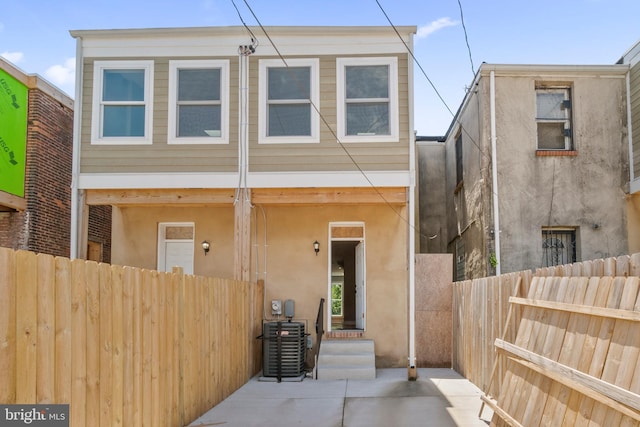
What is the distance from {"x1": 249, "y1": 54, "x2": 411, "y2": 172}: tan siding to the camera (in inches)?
422

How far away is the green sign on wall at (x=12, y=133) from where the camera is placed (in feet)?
42.5

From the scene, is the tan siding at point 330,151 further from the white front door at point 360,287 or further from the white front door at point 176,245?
the white front door at point 176,245

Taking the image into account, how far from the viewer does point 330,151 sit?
425 inches

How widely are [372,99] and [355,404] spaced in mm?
5403

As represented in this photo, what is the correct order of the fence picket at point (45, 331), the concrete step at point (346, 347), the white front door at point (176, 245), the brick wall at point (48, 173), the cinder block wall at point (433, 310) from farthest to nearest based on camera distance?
1. the brick wall at point (48, 173)
2. the white front door at point (176, 245)
3. the cinder block wall at point (433, 310)
4. the concrete step at point (346, 347)
5. the fence picket at point (45, 331)

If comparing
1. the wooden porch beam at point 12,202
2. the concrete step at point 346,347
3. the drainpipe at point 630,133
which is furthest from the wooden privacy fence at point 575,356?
the wooden porch beam at point 12,202

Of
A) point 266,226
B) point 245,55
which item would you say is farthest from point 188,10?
point 266,226

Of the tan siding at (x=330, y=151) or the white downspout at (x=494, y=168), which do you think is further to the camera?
the white downspout at (x=494, y=168)

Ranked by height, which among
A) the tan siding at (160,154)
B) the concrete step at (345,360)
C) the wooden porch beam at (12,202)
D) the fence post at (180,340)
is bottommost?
the concrete step at (345,360)

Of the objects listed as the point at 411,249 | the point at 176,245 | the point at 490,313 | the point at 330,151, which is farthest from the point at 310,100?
the point at 490,313

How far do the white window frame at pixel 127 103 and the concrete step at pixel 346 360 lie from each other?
197 inches

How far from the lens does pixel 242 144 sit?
10.8 metres

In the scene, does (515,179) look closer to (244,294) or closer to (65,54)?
(244,294)

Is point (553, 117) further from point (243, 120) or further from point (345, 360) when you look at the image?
point (345, 360)
